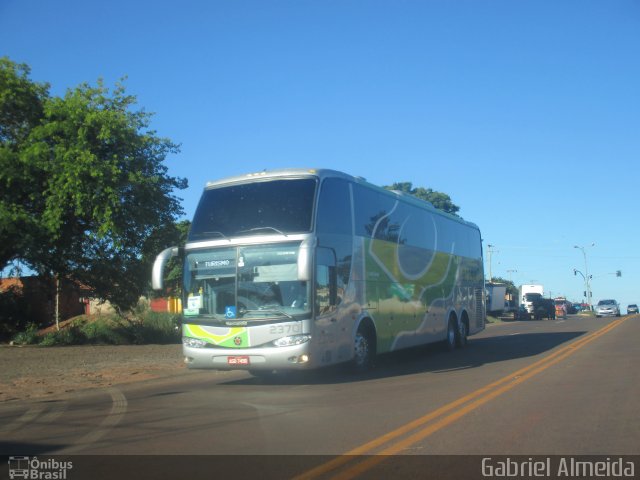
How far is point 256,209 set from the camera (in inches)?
503

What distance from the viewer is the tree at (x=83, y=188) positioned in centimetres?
2366

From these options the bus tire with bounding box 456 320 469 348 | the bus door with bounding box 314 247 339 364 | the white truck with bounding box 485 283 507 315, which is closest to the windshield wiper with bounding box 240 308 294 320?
the bus door with bounding box 314 247 339 364

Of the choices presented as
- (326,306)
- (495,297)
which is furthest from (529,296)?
(326,306)

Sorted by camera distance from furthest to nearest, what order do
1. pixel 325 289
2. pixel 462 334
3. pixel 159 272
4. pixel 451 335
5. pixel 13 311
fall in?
pixel 13 311
pixel 462 334
pixel 451 335
pixel 325 289
pixel 159 272

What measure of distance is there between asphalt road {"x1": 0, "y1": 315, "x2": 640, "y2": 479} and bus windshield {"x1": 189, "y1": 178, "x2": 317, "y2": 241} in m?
3.06

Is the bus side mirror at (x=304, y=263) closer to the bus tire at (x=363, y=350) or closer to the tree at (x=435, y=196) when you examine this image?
the bus tire at (x=363, y=350)

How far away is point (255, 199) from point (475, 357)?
27.4 feet

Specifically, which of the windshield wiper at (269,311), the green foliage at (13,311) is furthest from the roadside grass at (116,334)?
the windshield wiper at (269,311)

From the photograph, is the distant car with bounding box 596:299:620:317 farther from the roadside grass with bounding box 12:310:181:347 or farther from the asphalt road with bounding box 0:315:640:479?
the asphalt road with bounding box 0:315:640:479

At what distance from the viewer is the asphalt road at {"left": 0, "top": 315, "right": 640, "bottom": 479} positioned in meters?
6.70

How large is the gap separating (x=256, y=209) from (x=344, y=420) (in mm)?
5386

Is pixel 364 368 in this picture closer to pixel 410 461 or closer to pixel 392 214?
pixel 392 214

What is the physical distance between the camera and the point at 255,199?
1290 cm

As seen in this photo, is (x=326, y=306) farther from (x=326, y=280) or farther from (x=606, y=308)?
(x=606, y=308)
